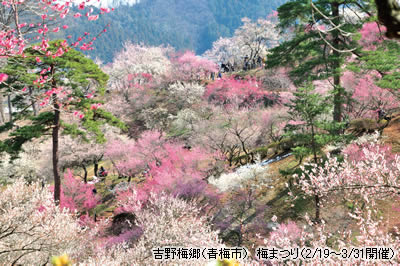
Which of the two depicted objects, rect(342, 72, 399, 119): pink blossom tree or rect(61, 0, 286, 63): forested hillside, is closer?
rect(342, 72, 399, 119): pink blossom tree

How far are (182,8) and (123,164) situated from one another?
598ft

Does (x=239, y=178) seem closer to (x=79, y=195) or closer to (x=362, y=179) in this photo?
(x=362, y=179)

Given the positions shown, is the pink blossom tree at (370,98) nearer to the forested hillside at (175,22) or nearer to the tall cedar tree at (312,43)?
the tall cedar tree at (312,43)

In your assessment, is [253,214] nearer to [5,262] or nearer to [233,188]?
[233,188]

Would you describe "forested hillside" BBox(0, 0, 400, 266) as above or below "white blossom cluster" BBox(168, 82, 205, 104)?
below

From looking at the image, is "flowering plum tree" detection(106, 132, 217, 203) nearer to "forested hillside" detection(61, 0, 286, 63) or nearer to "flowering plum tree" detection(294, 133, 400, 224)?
"flowering plum tree" detection(294, 133, 400, 224)

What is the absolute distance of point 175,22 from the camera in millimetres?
175500

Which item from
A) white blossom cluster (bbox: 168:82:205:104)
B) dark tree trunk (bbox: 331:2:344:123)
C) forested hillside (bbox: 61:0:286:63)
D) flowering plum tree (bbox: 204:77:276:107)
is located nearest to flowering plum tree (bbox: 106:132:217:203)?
dark tree trunk (bbox: 331:2:344:123)

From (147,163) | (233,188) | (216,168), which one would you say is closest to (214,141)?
(216,168)

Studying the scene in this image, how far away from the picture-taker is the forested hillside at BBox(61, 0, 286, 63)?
14262cm


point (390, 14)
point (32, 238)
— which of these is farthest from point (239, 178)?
point (390, 14)

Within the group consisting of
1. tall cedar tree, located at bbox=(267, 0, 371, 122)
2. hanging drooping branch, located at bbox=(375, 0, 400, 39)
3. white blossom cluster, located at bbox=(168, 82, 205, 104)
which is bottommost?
hanging drooping branch, located at bbox=(375, 0, 400, 39)

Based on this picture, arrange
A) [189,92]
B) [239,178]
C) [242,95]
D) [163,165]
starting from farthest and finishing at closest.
Result: [189,92] → [242,95] → [163,165] → [239,178]

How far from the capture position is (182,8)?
183 metres
